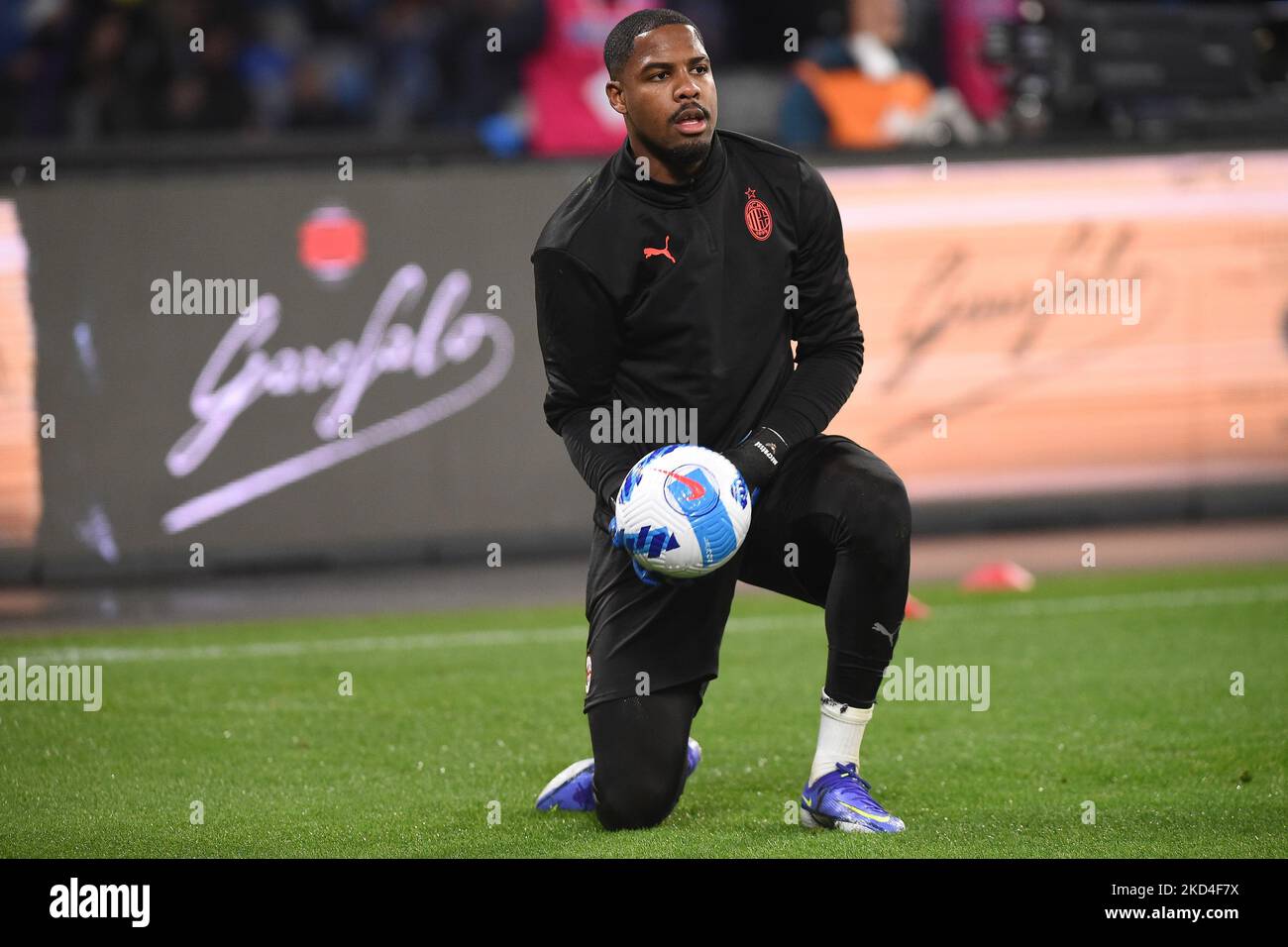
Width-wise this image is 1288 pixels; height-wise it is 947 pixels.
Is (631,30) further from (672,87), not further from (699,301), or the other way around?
(699,301)

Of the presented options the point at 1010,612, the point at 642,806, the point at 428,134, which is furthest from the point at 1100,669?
the point at 428,134

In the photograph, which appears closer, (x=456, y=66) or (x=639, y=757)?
(x=639, y=757)

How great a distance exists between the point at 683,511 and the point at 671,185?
1.02m

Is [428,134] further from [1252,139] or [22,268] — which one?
[1252,139]

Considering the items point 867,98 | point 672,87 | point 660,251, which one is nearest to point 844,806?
point 660,251

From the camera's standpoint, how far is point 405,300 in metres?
10.6

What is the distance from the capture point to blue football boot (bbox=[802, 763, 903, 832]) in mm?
5066

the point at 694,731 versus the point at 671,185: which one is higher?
the point at 671,185

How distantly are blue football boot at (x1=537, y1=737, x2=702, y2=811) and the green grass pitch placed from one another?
0.20ft

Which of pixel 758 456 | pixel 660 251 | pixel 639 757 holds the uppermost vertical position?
pixel 660 251

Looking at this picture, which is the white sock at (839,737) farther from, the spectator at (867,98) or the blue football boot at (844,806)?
the spectator at (867,98)

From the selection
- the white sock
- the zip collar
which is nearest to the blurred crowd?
the zip collar

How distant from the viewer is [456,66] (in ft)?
48.0

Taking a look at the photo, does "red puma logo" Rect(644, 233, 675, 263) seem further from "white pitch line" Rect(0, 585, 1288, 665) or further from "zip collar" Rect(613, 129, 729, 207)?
"white pitch line" Rect(0, 585, 1288, 665)
